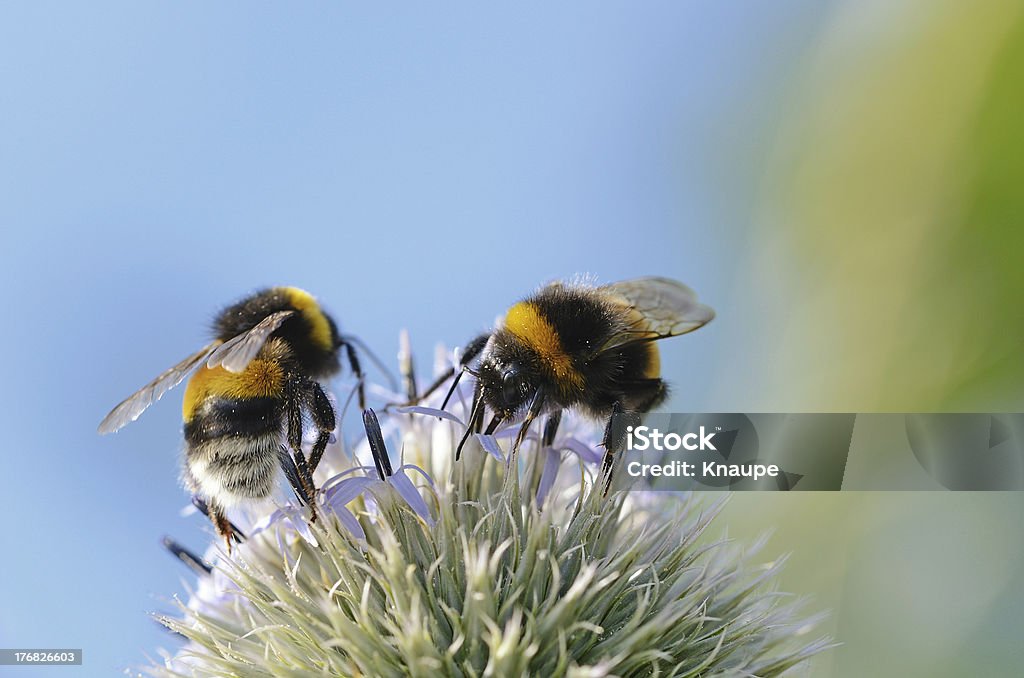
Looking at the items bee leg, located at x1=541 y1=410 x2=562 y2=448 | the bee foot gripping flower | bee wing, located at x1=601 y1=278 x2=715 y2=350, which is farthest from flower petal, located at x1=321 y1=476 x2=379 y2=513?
bee wing, located at x1=601 y1=278 x2=715 y2=350

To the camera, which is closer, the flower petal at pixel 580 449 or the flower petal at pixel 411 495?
the flower petal at pixel 411 495

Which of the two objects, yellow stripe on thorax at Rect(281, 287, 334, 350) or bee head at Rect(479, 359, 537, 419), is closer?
bee head at Rect(479, 359, 537, 419)

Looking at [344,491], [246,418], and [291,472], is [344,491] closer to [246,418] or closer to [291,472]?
[291,472]

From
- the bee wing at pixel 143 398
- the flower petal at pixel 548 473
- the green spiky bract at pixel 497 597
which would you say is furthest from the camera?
the flower petal at pixel 548 473

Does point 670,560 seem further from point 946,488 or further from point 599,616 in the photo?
point 946,488

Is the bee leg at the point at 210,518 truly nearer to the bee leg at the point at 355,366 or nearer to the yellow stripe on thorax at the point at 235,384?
the yellow stripe on thorax at the point at 235,384

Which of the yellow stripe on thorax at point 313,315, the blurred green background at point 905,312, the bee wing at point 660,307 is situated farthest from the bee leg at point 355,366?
the blurred green background at point 905,312

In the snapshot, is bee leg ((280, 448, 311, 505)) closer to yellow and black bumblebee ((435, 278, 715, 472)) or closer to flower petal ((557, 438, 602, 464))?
yellow and black bumblebee ((435, 278, 715, 472))

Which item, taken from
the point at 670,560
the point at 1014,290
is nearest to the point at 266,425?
the point at 670,560
